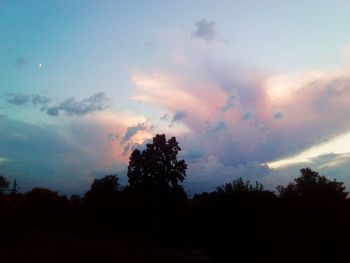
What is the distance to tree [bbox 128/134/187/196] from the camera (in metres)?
60.6

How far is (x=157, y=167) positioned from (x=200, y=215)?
42826 mm

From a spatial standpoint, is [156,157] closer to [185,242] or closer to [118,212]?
[118,212]

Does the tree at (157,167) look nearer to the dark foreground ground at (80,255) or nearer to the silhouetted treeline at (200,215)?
the silhouetted treeline at (200,215)

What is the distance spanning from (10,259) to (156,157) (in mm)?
34311

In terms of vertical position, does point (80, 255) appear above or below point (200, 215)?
below

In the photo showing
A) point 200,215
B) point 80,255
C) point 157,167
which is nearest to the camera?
point 200,215

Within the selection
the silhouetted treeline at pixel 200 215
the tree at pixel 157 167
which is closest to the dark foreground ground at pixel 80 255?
the silhouetted treeline at pixel 200 215

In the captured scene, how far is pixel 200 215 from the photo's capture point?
18.8 meters

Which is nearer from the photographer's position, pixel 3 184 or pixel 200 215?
pixel 200 215

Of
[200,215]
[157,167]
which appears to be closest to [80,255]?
[200,215]

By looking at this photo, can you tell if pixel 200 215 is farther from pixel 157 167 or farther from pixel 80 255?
pixel 157 167

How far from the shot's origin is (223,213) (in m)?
17.8

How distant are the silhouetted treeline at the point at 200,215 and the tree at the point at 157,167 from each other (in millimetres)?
155

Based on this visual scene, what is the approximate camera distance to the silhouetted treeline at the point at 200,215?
17.4 metres
